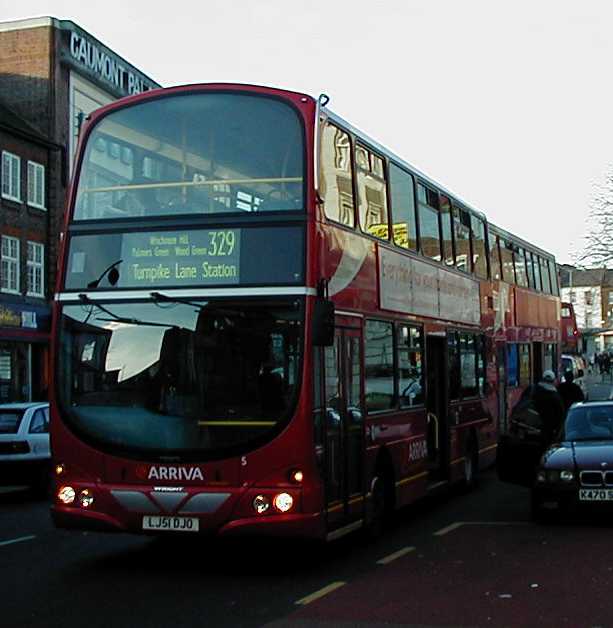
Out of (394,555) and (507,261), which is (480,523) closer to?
(394,555)

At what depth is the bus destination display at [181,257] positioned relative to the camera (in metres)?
9.96

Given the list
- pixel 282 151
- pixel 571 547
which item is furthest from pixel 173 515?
pixel 571 547

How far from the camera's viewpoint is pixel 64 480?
1009 centimetres

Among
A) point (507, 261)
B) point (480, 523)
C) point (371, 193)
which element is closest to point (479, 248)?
point (507, 261)

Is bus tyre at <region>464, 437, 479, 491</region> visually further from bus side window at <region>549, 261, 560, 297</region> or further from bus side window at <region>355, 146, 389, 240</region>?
bus side window at <region>549, 261, 560, 297</region>

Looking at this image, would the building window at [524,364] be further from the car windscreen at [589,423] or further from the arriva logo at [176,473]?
the arriva logo at [176,473]

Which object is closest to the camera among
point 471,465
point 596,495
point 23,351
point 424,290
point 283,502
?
point 283,502

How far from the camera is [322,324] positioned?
31.8ft

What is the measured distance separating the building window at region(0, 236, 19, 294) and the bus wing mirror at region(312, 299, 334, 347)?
2734 cm

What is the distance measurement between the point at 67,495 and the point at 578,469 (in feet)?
19.1

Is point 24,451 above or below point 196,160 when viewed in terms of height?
below

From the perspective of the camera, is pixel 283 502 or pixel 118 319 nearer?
pixel 283 502

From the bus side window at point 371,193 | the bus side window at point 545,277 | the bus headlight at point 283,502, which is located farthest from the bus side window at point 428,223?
the bus side window at point 545,277

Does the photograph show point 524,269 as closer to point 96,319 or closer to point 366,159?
point 366,159
